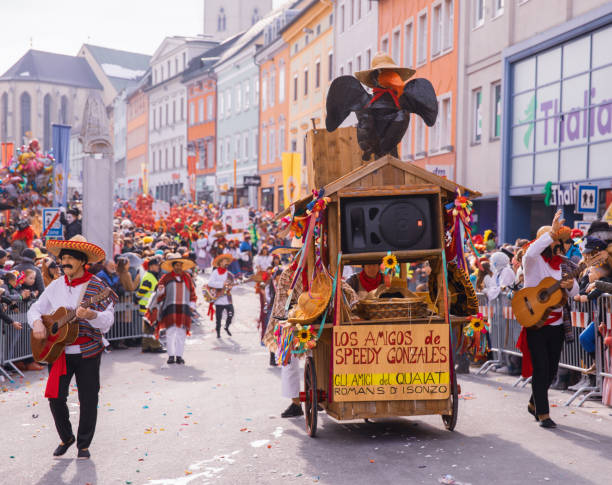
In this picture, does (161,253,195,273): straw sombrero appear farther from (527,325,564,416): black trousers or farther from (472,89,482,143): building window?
(472,89,482,143): building window

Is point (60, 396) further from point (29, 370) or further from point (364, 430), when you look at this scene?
point (29, 370)

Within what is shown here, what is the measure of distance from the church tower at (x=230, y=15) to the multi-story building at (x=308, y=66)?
59.5 metres

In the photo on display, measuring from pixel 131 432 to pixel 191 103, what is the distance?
231 feet

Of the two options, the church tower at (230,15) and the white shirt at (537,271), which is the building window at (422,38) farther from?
the church tower at (230,15)

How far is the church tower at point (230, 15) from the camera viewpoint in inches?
4412

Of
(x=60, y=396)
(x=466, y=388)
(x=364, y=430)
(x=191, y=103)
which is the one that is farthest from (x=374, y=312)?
(x=191, y=103)

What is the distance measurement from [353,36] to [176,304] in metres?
28.3

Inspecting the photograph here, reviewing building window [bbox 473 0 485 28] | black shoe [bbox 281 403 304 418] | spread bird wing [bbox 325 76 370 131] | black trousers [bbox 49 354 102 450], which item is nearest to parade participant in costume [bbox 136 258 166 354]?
black shoe [bbox 281 403 304 418]

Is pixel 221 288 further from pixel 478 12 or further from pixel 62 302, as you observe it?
pixel 478 12

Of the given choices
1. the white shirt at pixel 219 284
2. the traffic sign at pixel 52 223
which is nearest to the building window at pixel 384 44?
the traffic sign at pixel 52 223

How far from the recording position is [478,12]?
1110 inches

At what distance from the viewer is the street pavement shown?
24.0ft

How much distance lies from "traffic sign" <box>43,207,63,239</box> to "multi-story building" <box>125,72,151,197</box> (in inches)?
2636

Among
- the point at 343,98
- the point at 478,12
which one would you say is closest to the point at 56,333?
the point at 343,98
